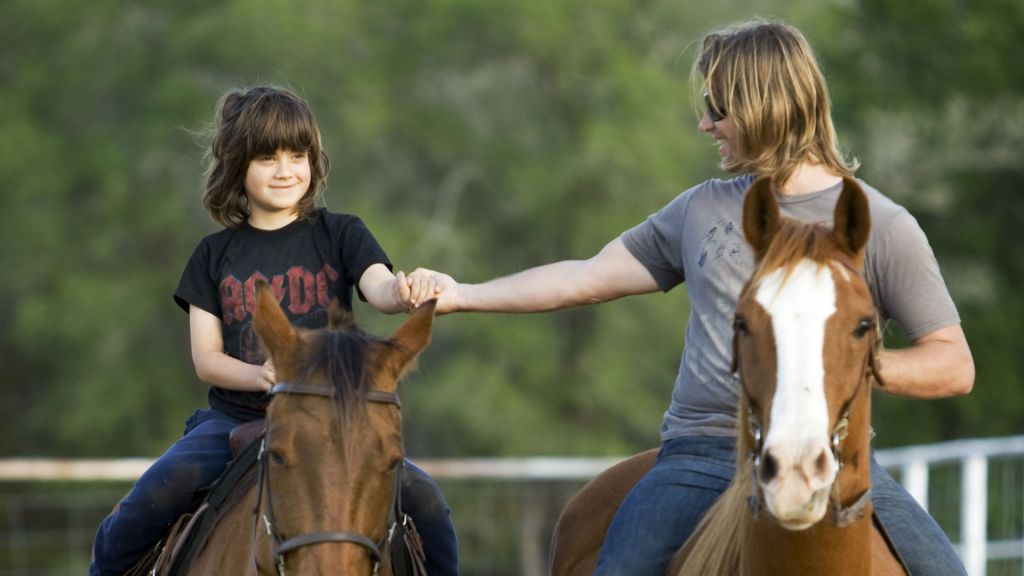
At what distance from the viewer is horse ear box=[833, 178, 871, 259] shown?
4.12 metres

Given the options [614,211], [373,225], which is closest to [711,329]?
[373,225]

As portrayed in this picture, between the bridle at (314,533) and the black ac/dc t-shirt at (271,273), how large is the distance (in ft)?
→ 3.04

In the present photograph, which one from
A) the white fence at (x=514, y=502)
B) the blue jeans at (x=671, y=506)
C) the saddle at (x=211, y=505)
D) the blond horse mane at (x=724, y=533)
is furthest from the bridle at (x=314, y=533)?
the white fence at (x=514, y=502)

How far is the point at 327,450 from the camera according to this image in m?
4.25

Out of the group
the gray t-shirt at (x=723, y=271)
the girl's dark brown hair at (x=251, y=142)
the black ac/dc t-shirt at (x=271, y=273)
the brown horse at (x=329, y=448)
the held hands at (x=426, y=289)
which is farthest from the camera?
the girl's dark brown hair at (x=251, y=142)

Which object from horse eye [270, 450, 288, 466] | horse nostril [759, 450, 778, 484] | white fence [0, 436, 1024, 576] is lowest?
white fence [0, 436, 1024, 576]

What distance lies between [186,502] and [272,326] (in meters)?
1.20

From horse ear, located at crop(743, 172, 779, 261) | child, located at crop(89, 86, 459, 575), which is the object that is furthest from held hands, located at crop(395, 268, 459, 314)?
horse ear, located at crop(743, 172, 779, 261)

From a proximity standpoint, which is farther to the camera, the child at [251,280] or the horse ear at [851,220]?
the child at [251,280]

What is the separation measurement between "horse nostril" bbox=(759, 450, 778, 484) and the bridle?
1082 millimetres

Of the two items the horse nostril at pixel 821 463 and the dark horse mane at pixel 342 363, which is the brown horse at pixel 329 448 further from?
the horse nostril at pixel 821 463

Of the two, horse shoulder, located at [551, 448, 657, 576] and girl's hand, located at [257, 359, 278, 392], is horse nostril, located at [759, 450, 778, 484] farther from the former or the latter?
horse shoulder, located at [551, 448, 657, 576]

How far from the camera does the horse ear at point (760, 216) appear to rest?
4.18 meters

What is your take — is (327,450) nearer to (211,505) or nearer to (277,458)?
(277,458)
